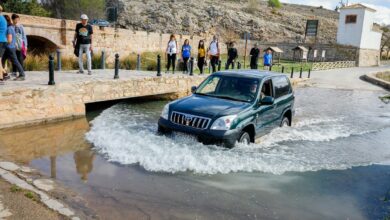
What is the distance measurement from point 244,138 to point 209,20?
195ft

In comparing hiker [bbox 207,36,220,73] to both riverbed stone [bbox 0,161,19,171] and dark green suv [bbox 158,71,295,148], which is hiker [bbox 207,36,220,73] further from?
riverbed stone [bbox 0,161,19,171]

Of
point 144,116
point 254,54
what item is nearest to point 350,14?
point 254,54

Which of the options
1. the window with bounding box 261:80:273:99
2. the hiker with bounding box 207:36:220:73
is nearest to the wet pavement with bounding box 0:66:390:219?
the window with bounding box 261:80:273:99

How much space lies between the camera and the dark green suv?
22.8 feet

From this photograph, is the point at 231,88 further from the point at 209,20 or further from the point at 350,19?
the point at 209,20

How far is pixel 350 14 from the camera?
172ft

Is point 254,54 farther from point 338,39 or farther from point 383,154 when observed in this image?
point 338,39

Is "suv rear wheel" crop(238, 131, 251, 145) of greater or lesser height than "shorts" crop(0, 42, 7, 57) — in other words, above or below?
below

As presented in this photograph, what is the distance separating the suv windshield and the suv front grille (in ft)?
3.81

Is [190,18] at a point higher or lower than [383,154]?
higher

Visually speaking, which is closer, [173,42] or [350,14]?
[173,42]

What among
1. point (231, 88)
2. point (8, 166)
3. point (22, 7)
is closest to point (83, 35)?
point (231, 88)

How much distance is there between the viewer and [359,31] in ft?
170

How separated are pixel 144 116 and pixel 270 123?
14.3 ft
